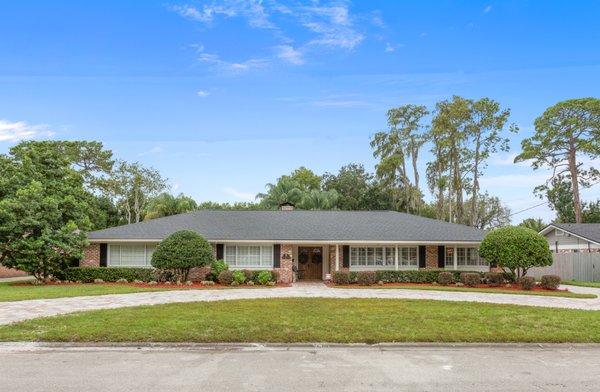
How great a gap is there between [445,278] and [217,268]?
35.3 ft

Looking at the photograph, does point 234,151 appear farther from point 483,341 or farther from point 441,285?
point 483,341

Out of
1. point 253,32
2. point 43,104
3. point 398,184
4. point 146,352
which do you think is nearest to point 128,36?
point 253,32

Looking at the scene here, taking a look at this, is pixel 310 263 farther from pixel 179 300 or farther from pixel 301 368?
pixel 301 368

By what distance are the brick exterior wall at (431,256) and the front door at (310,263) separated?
5549 mm

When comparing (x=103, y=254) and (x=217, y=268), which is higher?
(x=103, y=254)

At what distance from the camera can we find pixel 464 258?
994 inches

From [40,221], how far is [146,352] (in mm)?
17165

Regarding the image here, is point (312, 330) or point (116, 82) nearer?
point (312, 330)

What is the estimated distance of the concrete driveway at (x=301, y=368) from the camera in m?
6.39

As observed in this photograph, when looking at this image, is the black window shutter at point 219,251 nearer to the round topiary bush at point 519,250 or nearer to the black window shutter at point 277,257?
the black window shutter at point 277,257

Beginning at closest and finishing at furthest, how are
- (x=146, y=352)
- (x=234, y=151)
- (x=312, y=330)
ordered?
(x=146, y=352), (x=312, y=330), (x=234, y=151)

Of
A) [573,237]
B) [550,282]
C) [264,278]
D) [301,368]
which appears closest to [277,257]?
[264,278]

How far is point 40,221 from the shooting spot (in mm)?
22625

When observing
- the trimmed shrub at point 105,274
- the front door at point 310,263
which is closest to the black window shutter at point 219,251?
the trimmed shrub at point 105,274
